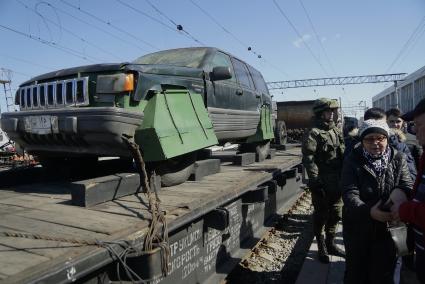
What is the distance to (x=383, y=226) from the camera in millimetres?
3035

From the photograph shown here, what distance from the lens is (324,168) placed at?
5066 mm

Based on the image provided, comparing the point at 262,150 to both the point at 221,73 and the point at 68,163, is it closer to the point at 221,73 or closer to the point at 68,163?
the point at 221,73

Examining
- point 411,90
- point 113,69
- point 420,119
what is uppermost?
point 411,90

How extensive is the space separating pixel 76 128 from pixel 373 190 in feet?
8.02

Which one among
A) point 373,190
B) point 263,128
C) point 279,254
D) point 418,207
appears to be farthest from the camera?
point 263,128

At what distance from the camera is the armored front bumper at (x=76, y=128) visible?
345cm

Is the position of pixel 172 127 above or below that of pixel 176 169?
above

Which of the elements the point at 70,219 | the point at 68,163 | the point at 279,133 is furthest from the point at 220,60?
the point at 279,133

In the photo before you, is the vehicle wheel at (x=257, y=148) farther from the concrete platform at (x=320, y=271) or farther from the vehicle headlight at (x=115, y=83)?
the vehicle headlight at (x=115, y=83)

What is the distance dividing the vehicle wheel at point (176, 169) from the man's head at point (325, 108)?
1700mm

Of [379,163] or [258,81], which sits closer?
[379,163]

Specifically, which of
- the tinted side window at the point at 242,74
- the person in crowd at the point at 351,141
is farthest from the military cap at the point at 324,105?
the tinted side window at the point at 242,74

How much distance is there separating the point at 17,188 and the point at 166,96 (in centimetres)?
181

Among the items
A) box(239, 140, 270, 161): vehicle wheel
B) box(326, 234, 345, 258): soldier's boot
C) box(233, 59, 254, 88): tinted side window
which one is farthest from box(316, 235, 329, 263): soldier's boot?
box(233, 59, 254, 88): tinted side window
